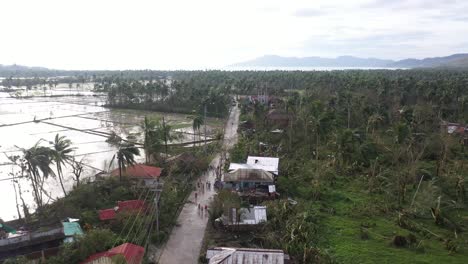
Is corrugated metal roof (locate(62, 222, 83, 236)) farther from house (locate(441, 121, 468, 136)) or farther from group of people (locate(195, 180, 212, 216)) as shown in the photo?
house (locate(441, 121, 468, 136))

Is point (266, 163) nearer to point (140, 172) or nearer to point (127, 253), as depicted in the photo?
point (140, 172)

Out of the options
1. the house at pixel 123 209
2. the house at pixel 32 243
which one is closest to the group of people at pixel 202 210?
the house at pixel 123 209

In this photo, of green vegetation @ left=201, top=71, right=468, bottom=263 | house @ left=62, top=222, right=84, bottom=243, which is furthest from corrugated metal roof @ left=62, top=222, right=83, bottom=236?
green vegetation @ left=201, top=71, right=468, bottom=263

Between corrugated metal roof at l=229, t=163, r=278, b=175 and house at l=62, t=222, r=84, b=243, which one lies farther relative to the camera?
corrugated metal roof at l=229, t=163, r=278, b=175

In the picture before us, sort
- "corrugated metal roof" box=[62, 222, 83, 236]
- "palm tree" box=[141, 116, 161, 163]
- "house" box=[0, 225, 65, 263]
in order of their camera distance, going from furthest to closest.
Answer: "palm tree" box=[141, 116, 161, 163] < "corrugated metal roof" box=[62, 222, 83, 236] < "house" box=[0, 225, 65, 263]

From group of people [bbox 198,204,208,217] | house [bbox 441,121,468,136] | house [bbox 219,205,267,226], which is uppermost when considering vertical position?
house [bbox 441,121,468,136]

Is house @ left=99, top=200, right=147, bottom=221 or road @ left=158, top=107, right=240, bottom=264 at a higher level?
house @ left=99, top=200, right=147, bottom=221

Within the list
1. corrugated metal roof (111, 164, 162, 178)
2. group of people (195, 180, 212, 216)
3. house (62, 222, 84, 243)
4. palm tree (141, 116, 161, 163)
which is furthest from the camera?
palm tree (141, 116, 161, 163)
